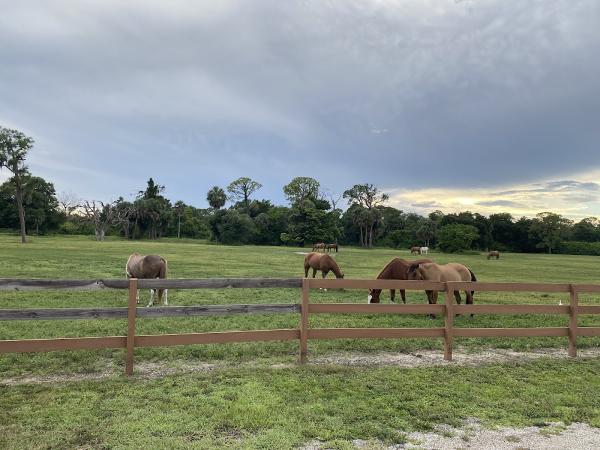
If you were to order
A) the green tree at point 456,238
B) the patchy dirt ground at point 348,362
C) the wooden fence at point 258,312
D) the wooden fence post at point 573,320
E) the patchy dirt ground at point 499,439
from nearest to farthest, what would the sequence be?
1. the patchy dirt ground at point 499,439
2. the wooden fence at point 258,312
3. the patchy dirt ground at point 348,362
4. the wooden fence post at point 573,320
5. the green tree at point 456,238

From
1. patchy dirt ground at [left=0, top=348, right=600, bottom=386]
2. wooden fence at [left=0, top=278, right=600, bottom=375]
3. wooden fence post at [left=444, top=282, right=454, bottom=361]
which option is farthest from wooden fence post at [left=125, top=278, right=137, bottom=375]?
wooden fence post at [left=444, top=282, right=454, bottom=361]

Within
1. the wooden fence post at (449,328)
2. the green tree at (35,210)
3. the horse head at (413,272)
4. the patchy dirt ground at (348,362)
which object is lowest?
the patchy dirt ground at (348,362)

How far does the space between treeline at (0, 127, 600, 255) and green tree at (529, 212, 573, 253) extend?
17 centimetres

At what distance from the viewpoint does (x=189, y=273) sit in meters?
18.7

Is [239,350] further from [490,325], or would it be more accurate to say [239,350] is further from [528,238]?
[528,238]

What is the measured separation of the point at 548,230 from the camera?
78375 mm

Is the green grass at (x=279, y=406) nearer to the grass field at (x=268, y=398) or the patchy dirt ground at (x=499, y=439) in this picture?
the grass field at (x=268, y=398)

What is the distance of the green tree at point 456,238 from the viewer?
64125mm

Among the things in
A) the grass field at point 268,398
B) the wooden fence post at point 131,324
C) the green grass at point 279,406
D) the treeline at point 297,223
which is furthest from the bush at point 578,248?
the wooden fence post at point 131,324

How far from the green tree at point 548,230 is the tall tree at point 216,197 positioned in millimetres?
67911

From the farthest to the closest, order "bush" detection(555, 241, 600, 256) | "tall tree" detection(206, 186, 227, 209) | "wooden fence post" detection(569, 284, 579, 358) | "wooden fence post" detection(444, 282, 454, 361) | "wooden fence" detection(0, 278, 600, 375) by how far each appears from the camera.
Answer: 1. "tall tree" detection(206, 186, 227, 209)
2. "bush" detection(555, 241, 600, 256)
3. "wooden fence post" detection(569, 284, 579, 358)
4. "wooden fence post" detection(444, 282, 454, 361)
5. "wooden fence" detection(0, 278, 600, 375)

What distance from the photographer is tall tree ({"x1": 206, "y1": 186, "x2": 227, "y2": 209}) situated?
95.6 meters

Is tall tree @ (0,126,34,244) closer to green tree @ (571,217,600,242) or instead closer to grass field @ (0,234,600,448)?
grass field @ (0,234,600,448)

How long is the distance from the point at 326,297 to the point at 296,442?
9.59 m
